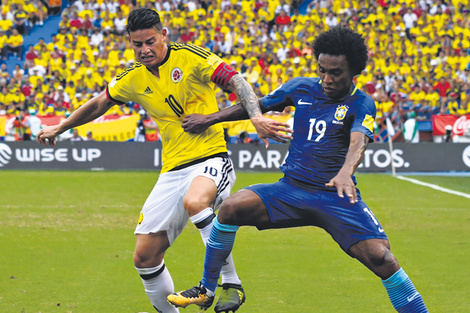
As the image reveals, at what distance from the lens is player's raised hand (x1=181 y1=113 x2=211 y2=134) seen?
5.79 m

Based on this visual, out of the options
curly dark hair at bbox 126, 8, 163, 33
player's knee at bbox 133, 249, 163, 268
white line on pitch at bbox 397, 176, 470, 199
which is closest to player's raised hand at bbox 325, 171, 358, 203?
player's knee at bbox 133, 249, 163, 268

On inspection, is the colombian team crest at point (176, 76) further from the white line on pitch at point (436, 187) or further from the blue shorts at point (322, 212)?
the white line on pitch at point (436, 187)

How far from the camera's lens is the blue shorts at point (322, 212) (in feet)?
16.7

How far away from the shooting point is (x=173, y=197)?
591 cm

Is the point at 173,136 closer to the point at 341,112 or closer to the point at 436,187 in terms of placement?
the point at 341,112

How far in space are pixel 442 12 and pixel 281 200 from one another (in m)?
25.4

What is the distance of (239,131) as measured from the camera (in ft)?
74.1

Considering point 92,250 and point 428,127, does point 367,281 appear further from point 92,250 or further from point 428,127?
point 428,127

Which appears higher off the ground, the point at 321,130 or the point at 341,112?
the point at 341,112

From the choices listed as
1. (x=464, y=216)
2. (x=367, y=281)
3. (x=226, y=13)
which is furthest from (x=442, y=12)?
(x=367, y=281)

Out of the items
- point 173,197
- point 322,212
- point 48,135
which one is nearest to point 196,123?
point 173,197

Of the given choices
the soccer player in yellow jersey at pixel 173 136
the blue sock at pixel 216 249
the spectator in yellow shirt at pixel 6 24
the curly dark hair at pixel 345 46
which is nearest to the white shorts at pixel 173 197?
the soccer player in yellow jersey at pixel 173 136

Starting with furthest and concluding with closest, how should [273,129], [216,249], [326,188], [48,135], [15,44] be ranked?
[15,44] → [48,135] → [216,249] → [326,188] → [273,129]

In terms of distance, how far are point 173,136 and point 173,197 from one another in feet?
1.83
